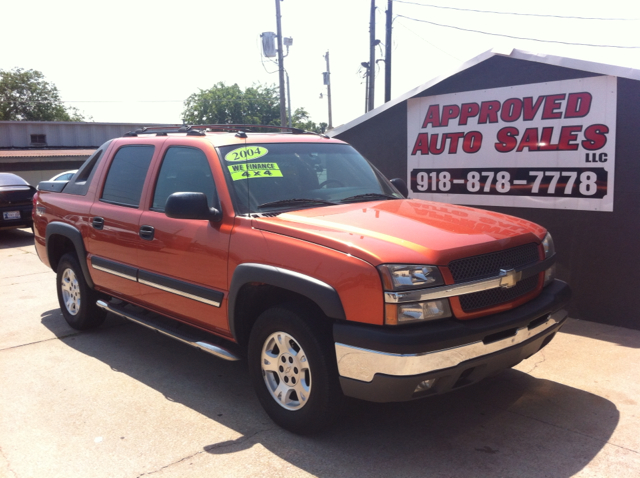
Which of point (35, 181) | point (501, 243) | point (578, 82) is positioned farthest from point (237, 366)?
point (35, 181)

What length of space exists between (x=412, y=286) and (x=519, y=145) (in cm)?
403

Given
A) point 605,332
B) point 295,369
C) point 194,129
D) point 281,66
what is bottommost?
point 605,332

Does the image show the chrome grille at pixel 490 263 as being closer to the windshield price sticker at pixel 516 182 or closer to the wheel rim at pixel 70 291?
the windshield price sticker at pixel 516 182

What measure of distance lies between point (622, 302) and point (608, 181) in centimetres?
125

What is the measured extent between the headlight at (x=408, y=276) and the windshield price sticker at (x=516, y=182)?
364 centimetres

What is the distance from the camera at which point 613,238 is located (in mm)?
5875

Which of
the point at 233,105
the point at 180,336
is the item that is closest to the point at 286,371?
the point at 180,336

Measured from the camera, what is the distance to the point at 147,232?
14.8ft

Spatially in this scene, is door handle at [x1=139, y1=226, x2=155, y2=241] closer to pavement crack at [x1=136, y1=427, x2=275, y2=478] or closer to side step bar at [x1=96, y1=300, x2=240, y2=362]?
side step bar at [x1=96, y1=300, x2=240, y2=362]

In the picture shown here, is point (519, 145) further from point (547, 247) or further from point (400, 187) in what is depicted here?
point (547, 247)

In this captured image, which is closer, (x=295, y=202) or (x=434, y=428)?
(x=434, y=428)

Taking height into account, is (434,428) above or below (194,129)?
below

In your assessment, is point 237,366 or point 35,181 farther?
point 35,181

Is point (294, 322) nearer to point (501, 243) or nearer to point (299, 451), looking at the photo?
point (299, 451)
